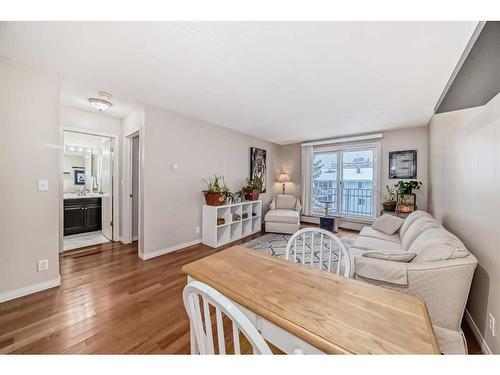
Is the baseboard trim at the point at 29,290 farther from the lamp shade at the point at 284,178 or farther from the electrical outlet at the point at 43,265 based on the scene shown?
the lamp shade at the point at 284,178

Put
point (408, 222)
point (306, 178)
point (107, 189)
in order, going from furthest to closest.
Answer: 1. point (306, 178)
2. point (107, 189)
3. point (408, 222)

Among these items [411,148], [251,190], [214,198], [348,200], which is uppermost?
[411,148]

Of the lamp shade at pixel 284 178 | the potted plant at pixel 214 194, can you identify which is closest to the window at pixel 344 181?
the lamp shade at pixel 284 178

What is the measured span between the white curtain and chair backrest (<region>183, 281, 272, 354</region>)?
5139mm

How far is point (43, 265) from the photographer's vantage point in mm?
2146

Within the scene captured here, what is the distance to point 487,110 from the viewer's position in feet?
5.19

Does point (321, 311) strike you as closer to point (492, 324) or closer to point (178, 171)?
point (492, 324)

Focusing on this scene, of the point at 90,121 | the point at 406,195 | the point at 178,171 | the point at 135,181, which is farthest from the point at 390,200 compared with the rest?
the point at 90,121

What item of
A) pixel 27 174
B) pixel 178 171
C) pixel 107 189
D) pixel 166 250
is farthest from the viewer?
pixel 107 189

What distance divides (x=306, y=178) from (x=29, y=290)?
5.22m

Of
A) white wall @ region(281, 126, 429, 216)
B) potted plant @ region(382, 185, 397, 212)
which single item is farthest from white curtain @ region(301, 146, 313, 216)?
potted plant @ region(382, 185, 397, 212)

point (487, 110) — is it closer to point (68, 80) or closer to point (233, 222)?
point (233, 222)

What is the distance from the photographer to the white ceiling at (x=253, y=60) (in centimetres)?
149

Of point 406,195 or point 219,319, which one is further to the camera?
point 406,195
